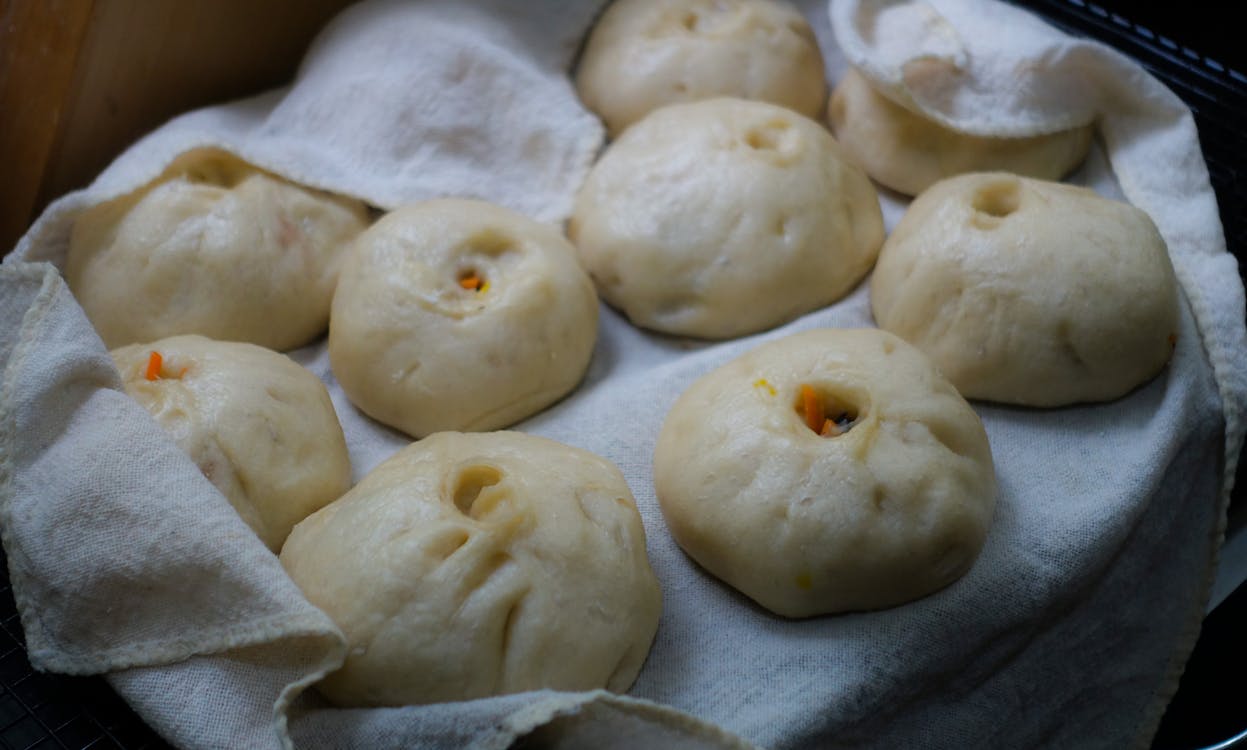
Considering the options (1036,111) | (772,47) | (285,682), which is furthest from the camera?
(772,47)

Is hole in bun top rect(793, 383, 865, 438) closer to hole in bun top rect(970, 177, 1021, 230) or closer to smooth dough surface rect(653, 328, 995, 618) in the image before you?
smooth dough surface rect(653, 328, 995, 618)

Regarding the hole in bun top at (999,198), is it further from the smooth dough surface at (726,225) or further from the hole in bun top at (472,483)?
the hole in bun top at (472,483)

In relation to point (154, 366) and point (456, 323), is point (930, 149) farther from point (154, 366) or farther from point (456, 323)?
point (154, 366)

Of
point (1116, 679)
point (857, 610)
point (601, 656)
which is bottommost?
point (1116, 679)

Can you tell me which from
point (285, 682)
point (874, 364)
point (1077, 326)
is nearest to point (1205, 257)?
point (1077, 326)

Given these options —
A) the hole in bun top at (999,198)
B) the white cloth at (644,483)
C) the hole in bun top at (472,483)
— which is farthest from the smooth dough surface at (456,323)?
the hole in bun top at (999,198)

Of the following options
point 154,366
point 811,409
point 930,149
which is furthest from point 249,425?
point 930,149

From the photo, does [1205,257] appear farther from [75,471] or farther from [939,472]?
[75,471]
